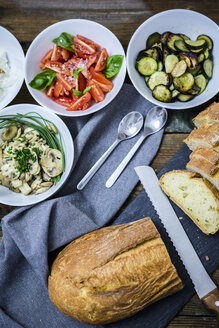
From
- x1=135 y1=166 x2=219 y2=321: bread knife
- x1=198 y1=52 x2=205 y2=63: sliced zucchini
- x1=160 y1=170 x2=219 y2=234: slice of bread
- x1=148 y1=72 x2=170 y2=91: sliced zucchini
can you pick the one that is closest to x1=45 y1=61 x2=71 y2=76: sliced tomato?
x1=148 y1=72 x2=170 y2=91: sliced zucchini

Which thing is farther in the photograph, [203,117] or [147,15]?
[147,15]

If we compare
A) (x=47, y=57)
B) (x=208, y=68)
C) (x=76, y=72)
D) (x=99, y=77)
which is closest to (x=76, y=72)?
(x=76, y=72)

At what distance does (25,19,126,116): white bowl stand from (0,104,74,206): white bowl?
0.08 meters

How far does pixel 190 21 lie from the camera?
3.43 meters

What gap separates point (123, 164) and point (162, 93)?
764 millimetres

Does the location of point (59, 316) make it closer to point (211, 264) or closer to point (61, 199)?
point (61, 199)

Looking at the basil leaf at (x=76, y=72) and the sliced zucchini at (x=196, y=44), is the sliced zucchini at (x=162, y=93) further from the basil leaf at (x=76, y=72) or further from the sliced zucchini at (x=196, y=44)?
the basil leaf at (x=76, y=72)

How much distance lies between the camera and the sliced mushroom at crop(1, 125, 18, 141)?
10.9ft

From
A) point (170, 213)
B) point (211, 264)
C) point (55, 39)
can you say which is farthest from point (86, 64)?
point (211, 264)

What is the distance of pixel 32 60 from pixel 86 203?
1440mm

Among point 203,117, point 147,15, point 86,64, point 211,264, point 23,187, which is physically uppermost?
point 147,15

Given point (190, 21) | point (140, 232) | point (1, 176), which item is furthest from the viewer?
point (190, 21)

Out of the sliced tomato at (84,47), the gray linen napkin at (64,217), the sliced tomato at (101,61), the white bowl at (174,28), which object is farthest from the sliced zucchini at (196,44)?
the sliced tomato at (84,47)

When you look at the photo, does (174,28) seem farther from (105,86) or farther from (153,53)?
(105,86)
